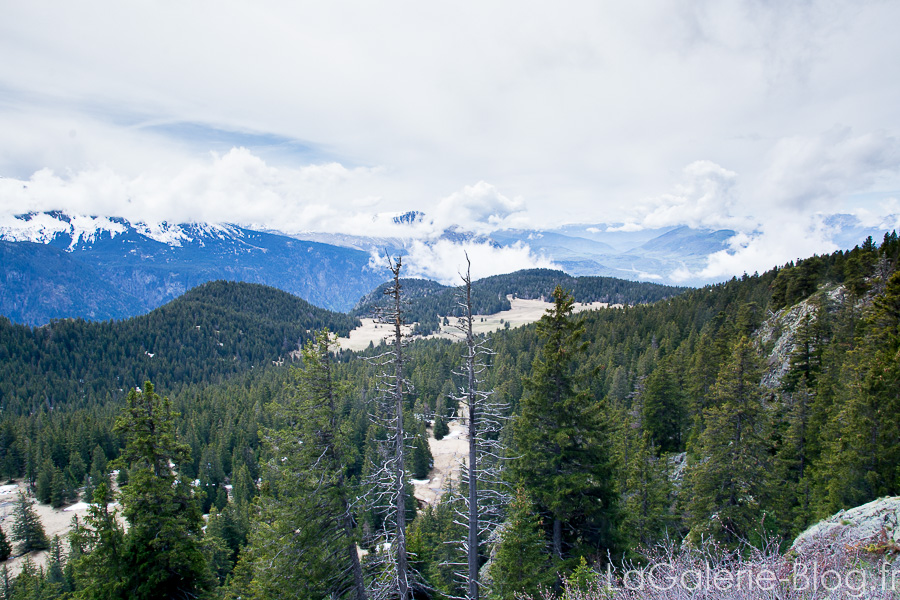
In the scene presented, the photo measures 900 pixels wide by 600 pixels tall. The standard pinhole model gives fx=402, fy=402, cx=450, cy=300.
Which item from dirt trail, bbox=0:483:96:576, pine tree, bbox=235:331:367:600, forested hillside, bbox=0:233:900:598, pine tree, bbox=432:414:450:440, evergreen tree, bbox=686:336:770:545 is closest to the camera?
pine tree, bbox=235:331:367:600

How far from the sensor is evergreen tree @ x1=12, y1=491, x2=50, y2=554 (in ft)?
164

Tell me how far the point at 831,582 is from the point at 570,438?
993 centimetres

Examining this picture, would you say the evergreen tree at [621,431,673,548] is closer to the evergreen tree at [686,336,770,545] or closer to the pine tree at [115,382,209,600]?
the evergreen tree at [686,336,770,545]

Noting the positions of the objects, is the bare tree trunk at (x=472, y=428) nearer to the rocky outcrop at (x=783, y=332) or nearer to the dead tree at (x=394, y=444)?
the dead tree at (x=394, y=444)

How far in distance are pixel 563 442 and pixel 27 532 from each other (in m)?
70.9

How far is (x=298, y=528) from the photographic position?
47.8ft

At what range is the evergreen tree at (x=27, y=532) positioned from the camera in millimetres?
50000

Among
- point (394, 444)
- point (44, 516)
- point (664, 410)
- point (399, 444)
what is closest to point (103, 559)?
point (394, 444)

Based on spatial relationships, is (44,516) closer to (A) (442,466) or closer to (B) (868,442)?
(A) (442,466)

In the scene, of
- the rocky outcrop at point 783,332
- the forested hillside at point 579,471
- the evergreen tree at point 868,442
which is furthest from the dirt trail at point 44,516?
the rocky outcrop at point 783,332

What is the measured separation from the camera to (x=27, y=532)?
1983 inches

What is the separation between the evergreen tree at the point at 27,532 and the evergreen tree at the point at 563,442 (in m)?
67.2

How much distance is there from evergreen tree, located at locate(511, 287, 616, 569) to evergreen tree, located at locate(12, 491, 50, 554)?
220ft

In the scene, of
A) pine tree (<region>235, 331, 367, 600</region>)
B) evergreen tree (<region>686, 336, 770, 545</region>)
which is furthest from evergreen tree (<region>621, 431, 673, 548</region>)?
pine tree (<region>235, 331, 367, 600</region>)
